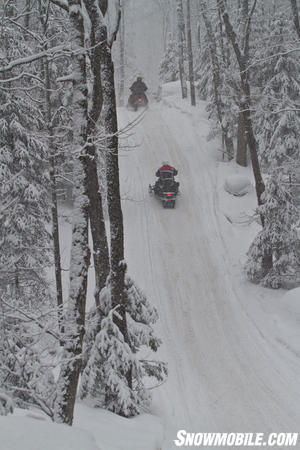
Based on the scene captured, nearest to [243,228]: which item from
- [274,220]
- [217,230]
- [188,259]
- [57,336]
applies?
[217,230]

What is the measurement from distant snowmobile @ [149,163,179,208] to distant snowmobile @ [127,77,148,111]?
14989mm

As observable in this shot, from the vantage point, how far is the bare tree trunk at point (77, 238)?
5941 millimetres

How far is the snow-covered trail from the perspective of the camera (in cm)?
946

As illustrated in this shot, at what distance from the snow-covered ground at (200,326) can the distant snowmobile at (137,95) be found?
33.4 feet

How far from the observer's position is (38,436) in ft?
11.7

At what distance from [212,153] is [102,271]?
19.2 metres

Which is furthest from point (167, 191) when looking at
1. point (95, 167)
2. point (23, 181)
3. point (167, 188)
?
point (95, 167)

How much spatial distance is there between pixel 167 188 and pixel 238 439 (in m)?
14.2

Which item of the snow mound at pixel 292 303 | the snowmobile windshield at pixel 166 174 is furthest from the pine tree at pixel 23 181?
the snowmobile windshield at pixel 166 174

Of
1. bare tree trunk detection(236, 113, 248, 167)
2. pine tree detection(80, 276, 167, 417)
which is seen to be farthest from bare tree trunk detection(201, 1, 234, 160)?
pine tree detection(80, 276, 167, 417)

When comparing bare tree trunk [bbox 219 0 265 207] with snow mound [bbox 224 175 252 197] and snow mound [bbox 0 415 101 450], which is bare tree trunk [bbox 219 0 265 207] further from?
snow mound [bbox 0 415 101 450]

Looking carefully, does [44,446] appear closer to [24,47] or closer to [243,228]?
[24,47]

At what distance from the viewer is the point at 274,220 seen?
14.6 meters

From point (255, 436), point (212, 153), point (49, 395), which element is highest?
point (212, 153)
